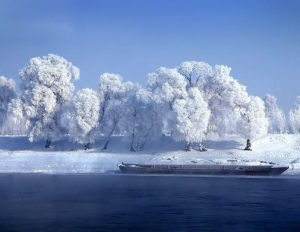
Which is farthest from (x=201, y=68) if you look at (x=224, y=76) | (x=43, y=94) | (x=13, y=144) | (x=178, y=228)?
(x=178, y=228)

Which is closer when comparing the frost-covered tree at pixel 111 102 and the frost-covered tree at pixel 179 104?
the frost-covered tree at pixel 179 104

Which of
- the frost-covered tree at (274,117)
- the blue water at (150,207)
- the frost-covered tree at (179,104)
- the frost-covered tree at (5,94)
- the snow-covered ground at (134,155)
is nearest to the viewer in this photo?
the blue water at (150,207)

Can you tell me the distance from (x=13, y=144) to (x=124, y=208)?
66.8 meters

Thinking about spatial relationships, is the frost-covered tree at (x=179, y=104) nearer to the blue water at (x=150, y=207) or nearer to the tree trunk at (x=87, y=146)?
the tree trunk at (x=87, y=146)

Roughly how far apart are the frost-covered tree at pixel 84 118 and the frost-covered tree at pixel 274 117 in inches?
2785

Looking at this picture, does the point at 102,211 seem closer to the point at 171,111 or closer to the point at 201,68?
the point at 171,111

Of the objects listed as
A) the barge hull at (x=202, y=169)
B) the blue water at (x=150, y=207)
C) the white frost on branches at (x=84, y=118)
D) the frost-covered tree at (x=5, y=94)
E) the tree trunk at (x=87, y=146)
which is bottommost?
the blue water at (x=150, y=207)

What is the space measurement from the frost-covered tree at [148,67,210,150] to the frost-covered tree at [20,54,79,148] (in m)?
17.8

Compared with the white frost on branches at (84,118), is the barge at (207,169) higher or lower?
lower

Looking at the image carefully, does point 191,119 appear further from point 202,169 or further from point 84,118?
point 84,118

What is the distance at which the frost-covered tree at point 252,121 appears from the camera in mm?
85312

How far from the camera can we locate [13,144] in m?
99.4

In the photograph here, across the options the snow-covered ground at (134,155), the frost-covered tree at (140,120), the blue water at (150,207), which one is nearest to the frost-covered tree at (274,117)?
the snow-covered ground at (134,155)

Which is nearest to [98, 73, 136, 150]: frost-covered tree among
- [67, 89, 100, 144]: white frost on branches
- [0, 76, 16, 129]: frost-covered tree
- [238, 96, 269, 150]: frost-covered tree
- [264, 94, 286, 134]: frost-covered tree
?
[67, 89, 100, 144]: white frost on branches
